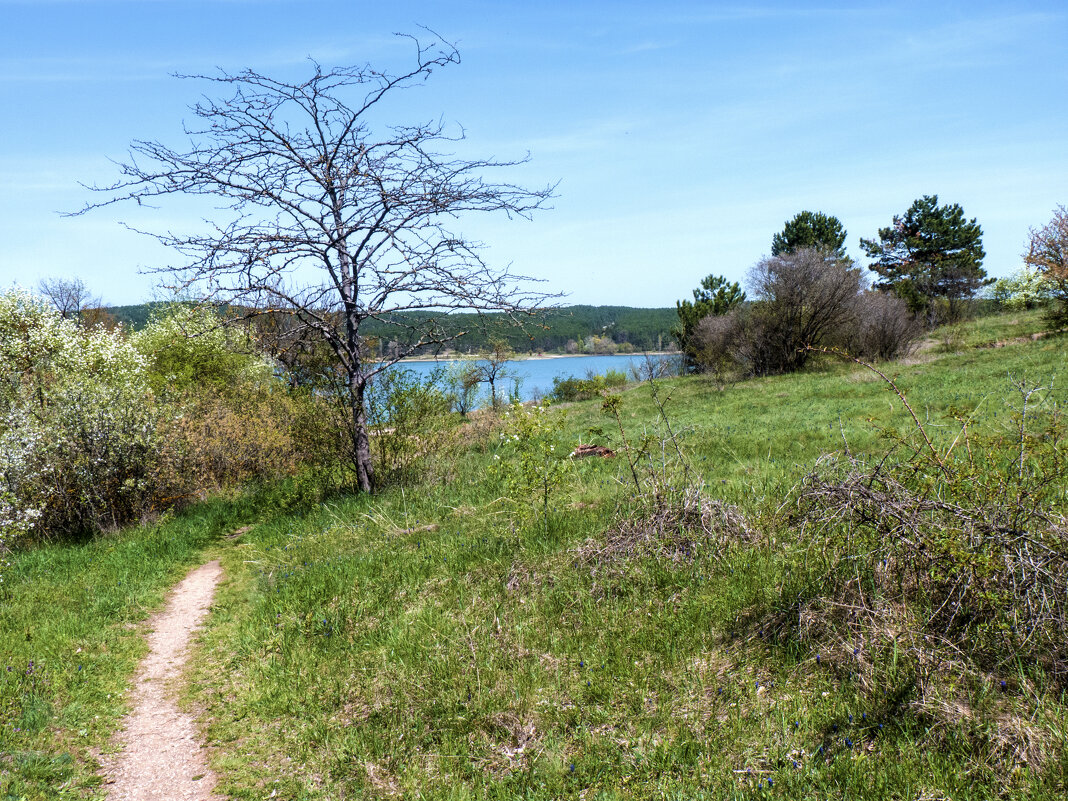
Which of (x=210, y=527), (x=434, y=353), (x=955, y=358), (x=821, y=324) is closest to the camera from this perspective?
(x=210, y=527)

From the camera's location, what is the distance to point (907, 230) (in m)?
56.2

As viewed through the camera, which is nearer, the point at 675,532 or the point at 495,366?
the point at 675,532

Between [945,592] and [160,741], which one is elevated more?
[945,592]

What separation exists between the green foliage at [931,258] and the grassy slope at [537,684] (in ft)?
156

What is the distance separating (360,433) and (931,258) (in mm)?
58088

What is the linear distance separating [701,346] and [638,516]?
35159mm

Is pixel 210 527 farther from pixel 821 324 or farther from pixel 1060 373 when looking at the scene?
pixel 821 324

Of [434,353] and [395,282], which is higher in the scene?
[395,282]

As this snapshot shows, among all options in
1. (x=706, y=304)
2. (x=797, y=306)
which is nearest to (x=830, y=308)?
(x=797, y=306)

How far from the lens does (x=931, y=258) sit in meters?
53.3

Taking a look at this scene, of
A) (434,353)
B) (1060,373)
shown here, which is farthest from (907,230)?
(434,353)

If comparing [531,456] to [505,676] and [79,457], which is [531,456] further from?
[79,457]

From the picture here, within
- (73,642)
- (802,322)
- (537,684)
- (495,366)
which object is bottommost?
(73,642)

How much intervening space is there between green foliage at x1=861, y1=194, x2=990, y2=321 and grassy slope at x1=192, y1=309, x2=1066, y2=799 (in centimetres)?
4751
